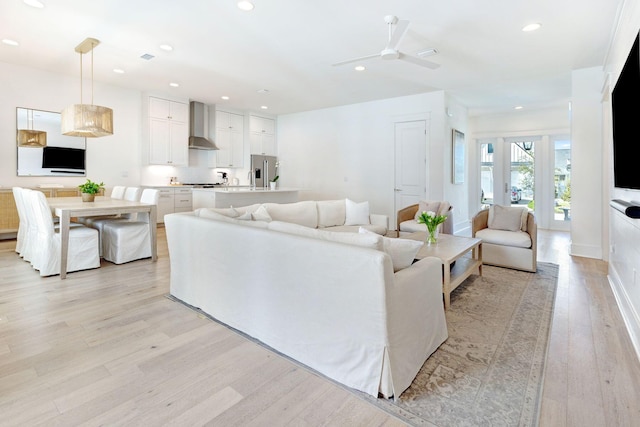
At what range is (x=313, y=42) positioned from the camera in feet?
13.4

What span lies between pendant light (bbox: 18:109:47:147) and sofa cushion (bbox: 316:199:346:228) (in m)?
4.71

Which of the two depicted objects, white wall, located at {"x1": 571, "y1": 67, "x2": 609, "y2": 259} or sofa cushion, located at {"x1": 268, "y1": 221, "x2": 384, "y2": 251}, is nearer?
sofa cushion, located at {"x1": 268, "y1": 221, "x2": 384, "y2": 251}

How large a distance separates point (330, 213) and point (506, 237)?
226cm

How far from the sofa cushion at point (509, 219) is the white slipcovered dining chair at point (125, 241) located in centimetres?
460

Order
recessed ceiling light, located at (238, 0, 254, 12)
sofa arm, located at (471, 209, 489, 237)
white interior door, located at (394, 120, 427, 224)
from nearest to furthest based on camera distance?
recessed ceiling light, located at (238, 0, 254, 12)
sofa arm, located at (471, 209, 489, 237)
white interior door, located at (394, 120, 427, 224)

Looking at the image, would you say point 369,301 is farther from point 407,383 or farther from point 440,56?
point 440,56

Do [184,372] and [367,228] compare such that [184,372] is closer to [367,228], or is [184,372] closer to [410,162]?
[367,228]

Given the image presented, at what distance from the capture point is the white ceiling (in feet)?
10.9

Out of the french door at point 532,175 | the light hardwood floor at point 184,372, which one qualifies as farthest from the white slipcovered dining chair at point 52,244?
the french door at point 532,175

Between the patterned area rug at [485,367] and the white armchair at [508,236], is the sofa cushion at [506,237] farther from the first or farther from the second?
the patterned area rug at [485,367]

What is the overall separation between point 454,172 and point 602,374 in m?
5.32

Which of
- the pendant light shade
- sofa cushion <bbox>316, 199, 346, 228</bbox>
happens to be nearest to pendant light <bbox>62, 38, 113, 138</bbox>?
the pendant light shade

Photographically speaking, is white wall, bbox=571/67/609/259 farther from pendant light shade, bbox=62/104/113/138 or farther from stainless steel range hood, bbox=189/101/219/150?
stainless steel range hood, bbox=189/101/219/150

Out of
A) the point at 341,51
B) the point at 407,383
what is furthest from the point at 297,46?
the point at 407,383
